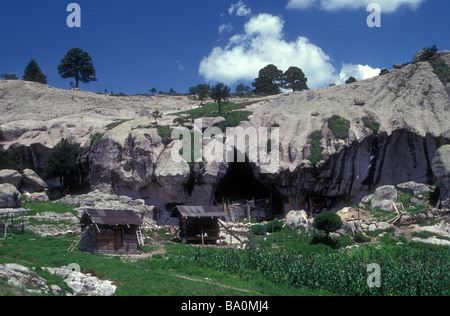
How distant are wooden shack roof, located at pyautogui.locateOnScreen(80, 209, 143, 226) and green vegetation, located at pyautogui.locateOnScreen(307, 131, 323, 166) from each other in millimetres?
19977

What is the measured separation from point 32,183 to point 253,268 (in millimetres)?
32857

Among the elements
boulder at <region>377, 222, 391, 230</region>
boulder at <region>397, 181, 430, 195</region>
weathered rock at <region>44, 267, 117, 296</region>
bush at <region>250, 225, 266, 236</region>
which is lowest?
weathered rock at <region>44, 267, 117, 296</region>

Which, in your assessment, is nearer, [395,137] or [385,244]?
[385,244]

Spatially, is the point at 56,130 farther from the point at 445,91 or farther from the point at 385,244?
the point at 445,91

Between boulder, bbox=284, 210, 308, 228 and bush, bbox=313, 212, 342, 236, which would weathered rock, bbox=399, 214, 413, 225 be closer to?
bush, bbox=313, 212, 342, 236

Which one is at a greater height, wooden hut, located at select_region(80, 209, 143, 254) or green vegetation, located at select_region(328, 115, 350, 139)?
green vegetation, located at select_region(328, 115, 350, 139)

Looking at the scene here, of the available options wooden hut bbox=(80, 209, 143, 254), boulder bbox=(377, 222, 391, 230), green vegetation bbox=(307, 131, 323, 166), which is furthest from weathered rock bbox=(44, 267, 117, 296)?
green vegetation bbox=(307, 131, 323, 166)

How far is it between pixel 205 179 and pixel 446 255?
78.3 ft

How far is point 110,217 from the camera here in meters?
30.7

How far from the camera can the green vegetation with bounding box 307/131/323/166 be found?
4294cm

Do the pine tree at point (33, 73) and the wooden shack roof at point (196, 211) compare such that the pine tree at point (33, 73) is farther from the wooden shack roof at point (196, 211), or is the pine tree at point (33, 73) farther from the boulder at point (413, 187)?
the boulder at point (413, 187)

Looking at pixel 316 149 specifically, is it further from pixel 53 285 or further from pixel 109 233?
pixel 53 285
